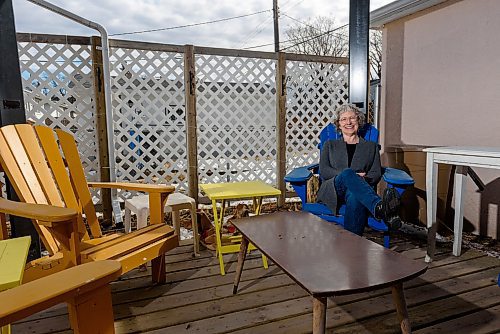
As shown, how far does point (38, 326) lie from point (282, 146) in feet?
9.46

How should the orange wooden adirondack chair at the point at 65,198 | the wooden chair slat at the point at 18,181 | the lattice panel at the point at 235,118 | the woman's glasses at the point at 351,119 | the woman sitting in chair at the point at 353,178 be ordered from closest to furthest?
the orange wooden adirondack chair at the point at 65,198, the wooden chair slat at the point at 18,181, the woman sitting in chair at the point at 353,178, the woman's glasses at the point at 351,119, the lattice panel at the point at 235,118

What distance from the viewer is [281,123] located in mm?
3938

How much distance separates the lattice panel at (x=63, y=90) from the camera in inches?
115

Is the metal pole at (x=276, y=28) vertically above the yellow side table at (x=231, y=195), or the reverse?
the metal pole at (x=276, y=28)

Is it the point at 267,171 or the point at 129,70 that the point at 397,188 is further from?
the point at 129,70

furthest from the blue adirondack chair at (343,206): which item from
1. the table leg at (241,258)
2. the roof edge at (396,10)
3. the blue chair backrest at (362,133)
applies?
the roof edge at (396,10)

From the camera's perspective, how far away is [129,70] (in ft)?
11.0

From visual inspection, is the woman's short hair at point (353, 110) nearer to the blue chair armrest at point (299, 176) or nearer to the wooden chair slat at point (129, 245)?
the blue chair armrest at point (299, 176)

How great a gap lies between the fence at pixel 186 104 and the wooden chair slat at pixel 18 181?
57.1 inches

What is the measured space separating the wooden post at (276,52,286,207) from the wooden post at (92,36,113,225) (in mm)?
1790

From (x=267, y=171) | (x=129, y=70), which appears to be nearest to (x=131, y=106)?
(x=129, y=70)

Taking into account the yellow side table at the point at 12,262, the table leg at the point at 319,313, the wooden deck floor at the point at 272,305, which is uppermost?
the yellow side table at the point at 12,262

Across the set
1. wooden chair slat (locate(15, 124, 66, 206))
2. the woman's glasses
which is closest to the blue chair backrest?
the woman's glasses

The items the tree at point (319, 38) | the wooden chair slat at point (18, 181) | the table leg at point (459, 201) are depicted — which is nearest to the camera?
the wooden chair slat at point (18, 181)
